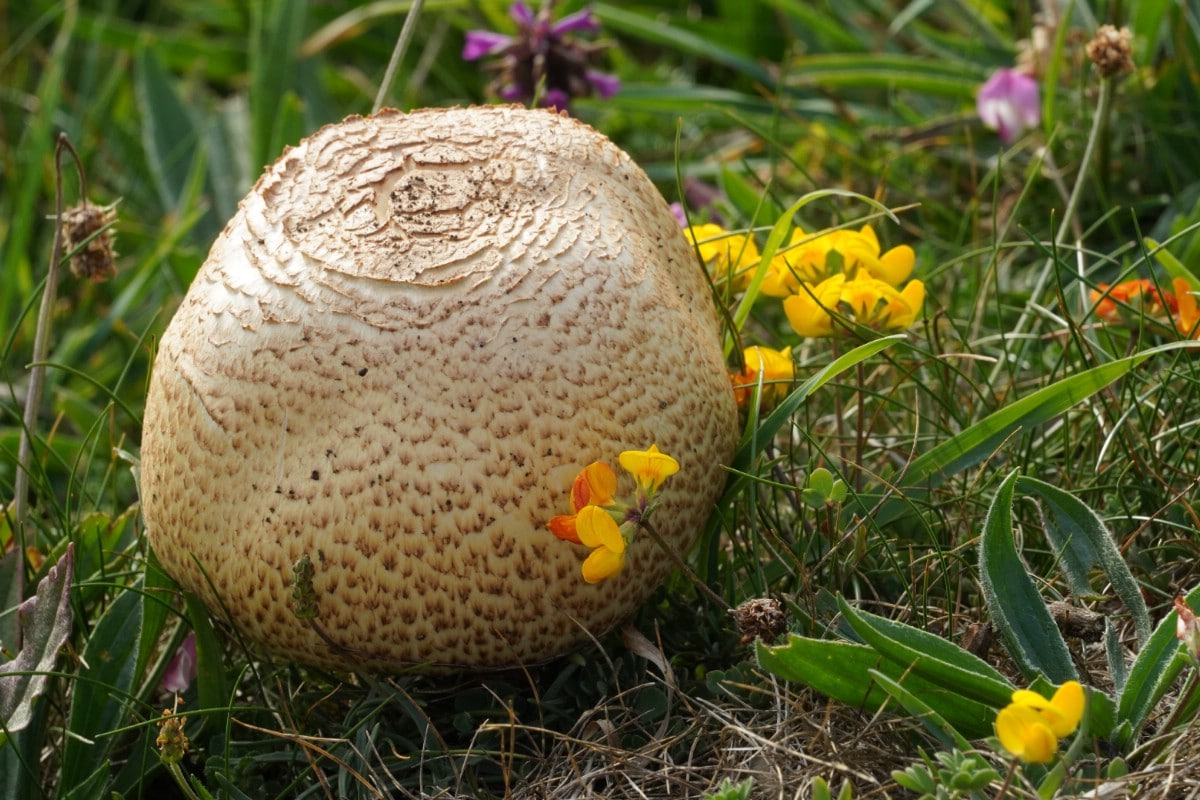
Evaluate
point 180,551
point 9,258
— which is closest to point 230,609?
point 180,551

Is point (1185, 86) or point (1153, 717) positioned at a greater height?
point (1185, 86)

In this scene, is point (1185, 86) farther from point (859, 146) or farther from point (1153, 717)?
point (1153, 717)

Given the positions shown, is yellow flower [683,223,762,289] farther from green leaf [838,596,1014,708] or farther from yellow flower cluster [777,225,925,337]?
green leaf [838,596,1014,708]

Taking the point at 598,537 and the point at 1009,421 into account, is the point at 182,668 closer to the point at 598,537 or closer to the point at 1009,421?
the point at 598,537

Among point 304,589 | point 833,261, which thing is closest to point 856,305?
point 833,261

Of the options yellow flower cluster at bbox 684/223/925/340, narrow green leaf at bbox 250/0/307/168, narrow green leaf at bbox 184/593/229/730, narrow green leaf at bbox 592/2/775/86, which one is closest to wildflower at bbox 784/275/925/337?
yellow flower cluster at bbox 684/223/925/340

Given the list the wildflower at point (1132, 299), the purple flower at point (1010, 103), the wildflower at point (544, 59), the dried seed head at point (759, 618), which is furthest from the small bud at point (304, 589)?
the purple flower at point (1010, 103)
